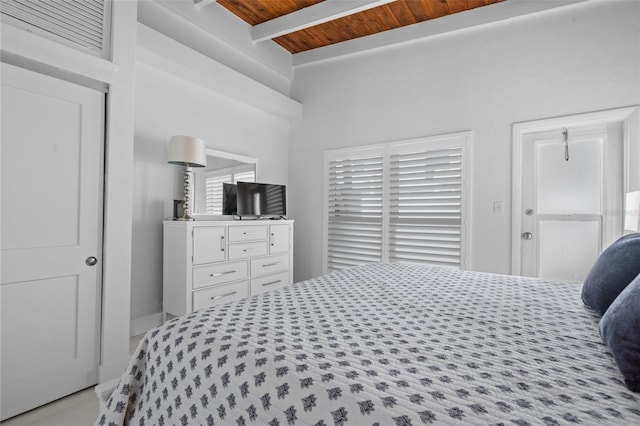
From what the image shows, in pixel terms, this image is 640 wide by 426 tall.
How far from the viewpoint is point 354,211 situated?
4020 millimetres

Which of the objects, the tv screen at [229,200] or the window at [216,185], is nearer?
the window at [216,185]

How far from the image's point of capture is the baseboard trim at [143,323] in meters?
2.87

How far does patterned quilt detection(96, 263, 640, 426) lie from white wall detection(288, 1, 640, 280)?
212 cm

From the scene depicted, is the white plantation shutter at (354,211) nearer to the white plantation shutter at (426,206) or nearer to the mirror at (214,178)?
the white plantation shutter at (426,206)

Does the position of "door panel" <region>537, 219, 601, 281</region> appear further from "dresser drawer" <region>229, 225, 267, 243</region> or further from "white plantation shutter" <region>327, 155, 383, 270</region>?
"dresser drawer" <region>229, 225, 267, 243</region>

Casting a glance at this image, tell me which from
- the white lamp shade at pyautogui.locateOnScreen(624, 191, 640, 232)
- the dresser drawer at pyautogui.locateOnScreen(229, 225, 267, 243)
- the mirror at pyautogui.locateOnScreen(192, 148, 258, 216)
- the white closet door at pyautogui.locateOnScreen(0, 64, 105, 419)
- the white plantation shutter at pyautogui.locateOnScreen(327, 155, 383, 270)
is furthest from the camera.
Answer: the white plantation shutter at pyautogui.locateOnScreen(327, 155, 383, 270)

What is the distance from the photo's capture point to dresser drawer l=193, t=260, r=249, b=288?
2869mm

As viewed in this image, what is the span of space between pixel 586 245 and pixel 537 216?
1.45ft

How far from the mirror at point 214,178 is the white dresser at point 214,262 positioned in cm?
43

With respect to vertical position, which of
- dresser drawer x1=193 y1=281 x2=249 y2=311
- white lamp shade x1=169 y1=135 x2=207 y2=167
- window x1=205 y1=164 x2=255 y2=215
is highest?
white lamp shade x1=169 y1=135 x2=207 y2=167

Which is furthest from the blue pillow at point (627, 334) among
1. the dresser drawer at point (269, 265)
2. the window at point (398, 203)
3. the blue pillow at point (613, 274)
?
the dresser drawer at point (269, 265)

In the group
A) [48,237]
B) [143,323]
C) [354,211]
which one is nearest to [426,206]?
[354,211]

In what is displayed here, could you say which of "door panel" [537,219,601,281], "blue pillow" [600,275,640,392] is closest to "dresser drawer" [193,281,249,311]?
"blue pillow" [600,275,640,392]

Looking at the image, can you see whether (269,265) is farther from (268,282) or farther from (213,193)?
(213,193)
